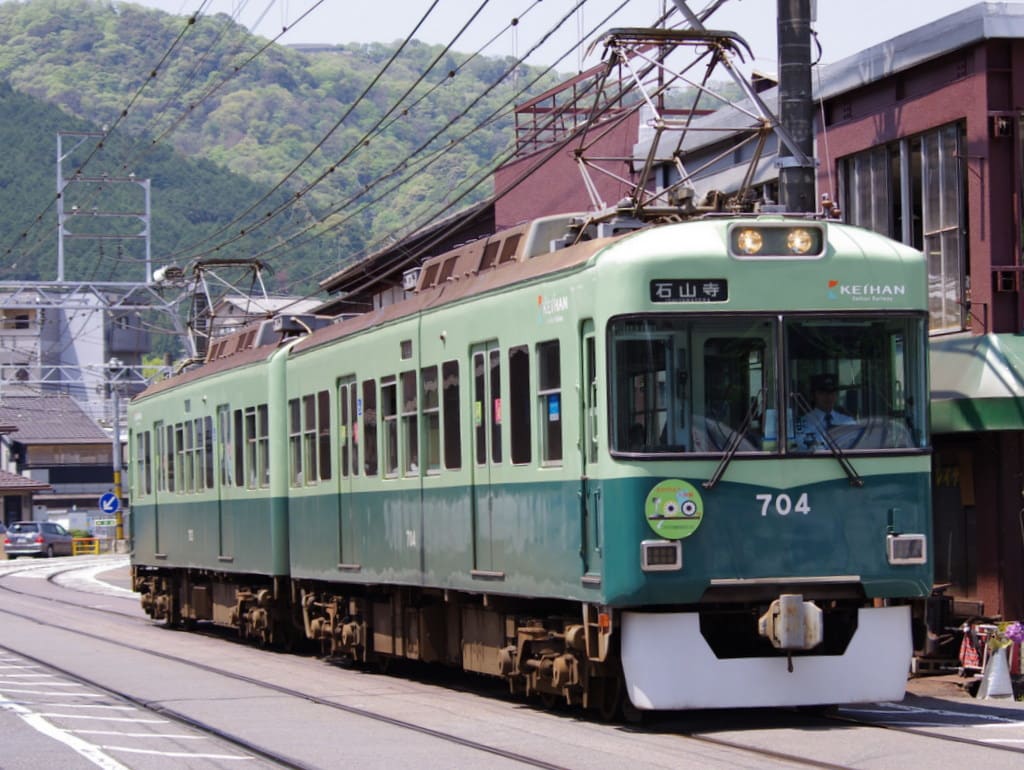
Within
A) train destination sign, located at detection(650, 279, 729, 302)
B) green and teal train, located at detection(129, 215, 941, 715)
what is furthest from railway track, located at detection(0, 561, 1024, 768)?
train destination sign, located at detection(650, 279, 729, 302)

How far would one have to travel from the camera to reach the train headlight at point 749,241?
12125 mm

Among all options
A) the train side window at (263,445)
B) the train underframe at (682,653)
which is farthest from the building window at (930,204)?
the train side window at (263,445)

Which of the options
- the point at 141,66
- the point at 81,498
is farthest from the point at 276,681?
the point at 141,66

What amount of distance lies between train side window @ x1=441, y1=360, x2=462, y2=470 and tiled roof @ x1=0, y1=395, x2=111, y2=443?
71586 mm

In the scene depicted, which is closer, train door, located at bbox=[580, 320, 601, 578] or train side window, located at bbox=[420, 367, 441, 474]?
train door, located at bbox=[580, 320, 601, 578]

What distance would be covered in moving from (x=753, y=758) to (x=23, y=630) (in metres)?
17.1

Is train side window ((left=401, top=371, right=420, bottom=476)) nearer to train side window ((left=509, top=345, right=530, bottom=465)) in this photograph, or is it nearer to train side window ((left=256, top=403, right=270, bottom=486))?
train side window ((left=509, top=345, right=530, bottom=465))

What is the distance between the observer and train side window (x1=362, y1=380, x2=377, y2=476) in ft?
55.3

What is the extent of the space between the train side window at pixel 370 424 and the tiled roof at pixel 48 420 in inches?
2724

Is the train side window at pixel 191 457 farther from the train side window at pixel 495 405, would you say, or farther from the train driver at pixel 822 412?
the train driver at pixel 822 412

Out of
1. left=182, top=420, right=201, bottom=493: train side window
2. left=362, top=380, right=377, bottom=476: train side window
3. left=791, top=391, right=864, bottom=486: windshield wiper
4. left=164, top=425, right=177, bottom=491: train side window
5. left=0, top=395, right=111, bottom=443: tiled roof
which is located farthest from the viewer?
left=0, top=395, right=111, bottom=443: tiled roof

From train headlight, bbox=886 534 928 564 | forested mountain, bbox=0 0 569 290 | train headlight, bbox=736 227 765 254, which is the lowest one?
train headlight, bbox=886 534 928 564

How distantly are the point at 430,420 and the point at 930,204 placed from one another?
18.4ft

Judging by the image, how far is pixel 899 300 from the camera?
12.3 m
